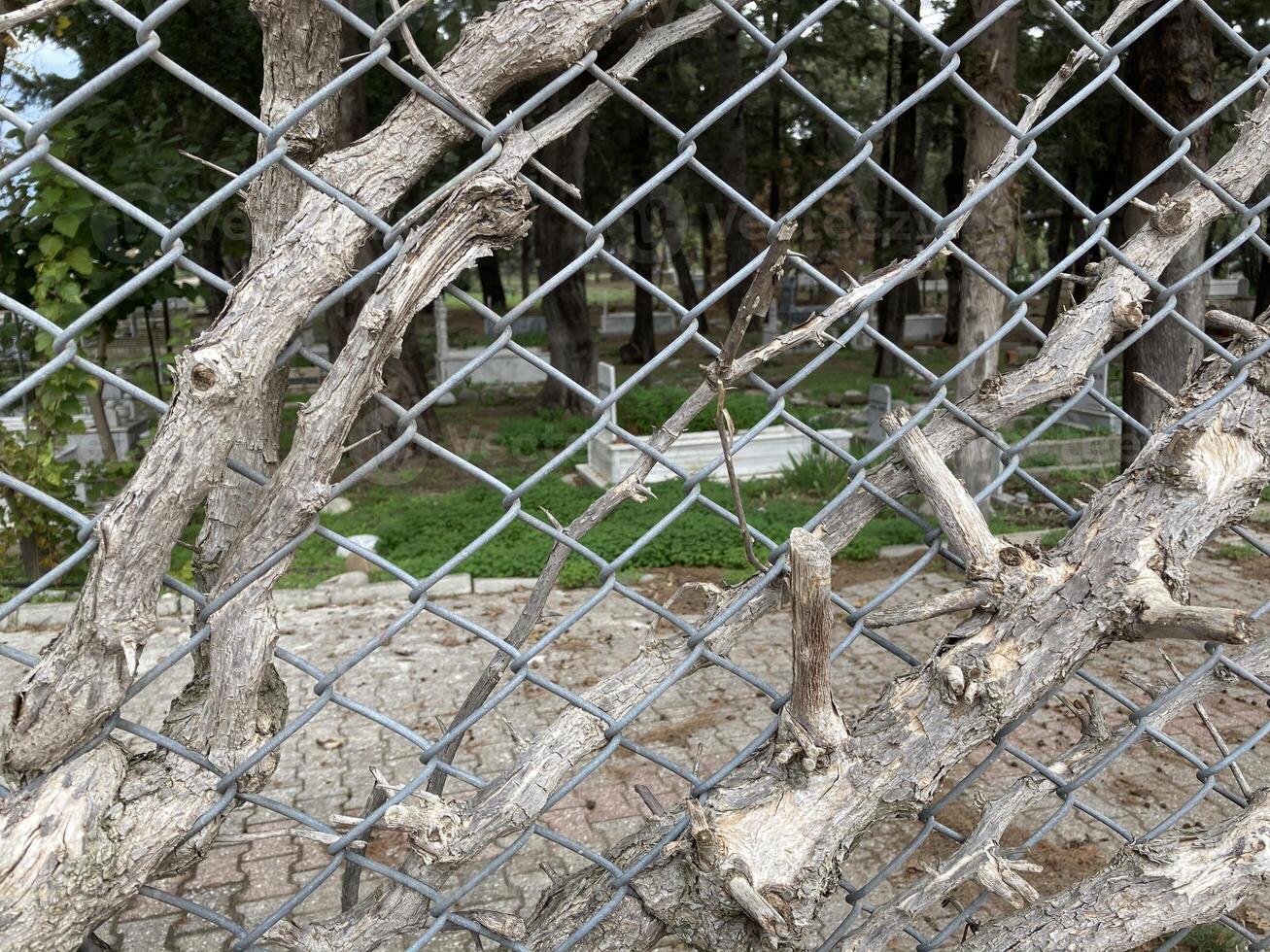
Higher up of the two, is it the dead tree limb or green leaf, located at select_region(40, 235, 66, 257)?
green leaf, located at select_region(40, 235, 66, 257)

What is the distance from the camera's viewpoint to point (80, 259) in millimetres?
5293

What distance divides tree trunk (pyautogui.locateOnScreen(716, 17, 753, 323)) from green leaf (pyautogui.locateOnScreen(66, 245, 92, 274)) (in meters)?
7.48

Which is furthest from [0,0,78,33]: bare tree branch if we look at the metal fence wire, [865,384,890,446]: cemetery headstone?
[865,384,890,446]: cemetery headstone

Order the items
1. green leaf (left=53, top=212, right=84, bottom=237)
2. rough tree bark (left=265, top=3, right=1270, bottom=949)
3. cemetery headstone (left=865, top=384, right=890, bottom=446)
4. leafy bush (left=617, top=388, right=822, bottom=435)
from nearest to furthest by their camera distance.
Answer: rough tree bark (left=265, top=3, right=1270, bottom=949) → green leaf (left=53, top=212, right=84, bottom=237) → cemetery headstone (left=865, top=384, right=890, bottom=446) → leafy bush (left=617, top=388, right=822, bottom=435)

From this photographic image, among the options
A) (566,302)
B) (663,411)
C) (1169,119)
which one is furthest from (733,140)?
(1169,119)

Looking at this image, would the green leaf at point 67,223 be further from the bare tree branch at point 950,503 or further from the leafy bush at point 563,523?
the bare tree branch at point 950,503

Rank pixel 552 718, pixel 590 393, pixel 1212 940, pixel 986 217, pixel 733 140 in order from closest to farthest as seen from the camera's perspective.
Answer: pixel 590 393, pixel 1212 940, pixel 552 718, pixel 986 217, pixel 733 140

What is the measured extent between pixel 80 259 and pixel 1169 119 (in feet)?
20.5

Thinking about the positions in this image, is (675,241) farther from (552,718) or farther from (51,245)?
(552,718)

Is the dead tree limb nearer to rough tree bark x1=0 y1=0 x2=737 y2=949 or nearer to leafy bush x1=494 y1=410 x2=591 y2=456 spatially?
rough tree bark x1=0 y1=0 x2=737 y2=949

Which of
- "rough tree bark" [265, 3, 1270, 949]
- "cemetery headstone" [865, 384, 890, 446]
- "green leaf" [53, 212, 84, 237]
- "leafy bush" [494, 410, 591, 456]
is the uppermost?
"green leaf" [53, 212, 84, 237]

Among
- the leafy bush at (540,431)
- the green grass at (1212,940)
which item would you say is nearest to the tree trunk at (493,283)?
the leafy bush at (540,431)

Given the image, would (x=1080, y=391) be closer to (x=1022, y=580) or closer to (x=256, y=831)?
(x=1022, y=580)

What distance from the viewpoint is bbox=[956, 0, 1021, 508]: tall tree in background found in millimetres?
6000
